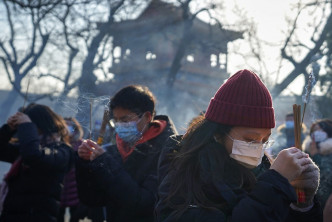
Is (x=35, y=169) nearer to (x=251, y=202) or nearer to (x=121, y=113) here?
(x=121, y=113)

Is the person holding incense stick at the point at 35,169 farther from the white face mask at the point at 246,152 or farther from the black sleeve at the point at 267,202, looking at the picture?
the black sleeve at the point at 267,202

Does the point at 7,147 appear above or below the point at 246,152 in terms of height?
below

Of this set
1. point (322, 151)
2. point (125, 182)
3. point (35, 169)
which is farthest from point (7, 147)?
point (322, 151)

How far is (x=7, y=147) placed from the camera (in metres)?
3.23

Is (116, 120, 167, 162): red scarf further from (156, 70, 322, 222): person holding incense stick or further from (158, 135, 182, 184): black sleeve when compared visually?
(156, 70, 322, 222): person holding incense stick

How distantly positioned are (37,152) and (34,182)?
0.91ft

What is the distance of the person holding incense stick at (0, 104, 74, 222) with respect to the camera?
2820 mm

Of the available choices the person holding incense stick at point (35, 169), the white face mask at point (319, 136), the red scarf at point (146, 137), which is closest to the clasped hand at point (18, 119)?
the person holding incense stick at point (35, 169)

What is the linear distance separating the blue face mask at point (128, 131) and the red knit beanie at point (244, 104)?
1048 mm

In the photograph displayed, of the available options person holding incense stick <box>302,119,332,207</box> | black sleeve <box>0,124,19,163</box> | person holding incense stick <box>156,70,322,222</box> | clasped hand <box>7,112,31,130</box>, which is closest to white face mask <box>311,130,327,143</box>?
person holding incense stick <box>302,119,332,207</box>

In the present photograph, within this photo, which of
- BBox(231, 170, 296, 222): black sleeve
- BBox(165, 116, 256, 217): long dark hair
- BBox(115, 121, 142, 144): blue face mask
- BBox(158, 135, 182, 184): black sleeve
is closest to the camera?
BBox(231, 170, 296, 222): black sleeve

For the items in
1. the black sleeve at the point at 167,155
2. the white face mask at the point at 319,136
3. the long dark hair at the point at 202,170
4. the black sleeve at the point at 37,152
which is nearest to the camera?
the long dark hair at the point at 202,170

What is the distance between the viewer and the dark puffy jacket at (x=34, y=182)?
2816 mm

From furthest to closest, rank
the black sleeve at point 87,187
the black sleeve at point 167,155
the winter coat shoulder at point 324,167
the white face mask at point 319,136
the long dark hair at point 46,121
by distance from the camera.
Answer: the white face mask at point 319,136, the long dark hair at point 46,121, the winter coat shoulder at point 324,167, the black sleeve at point 87,187, the black sleeve at point 167,155
